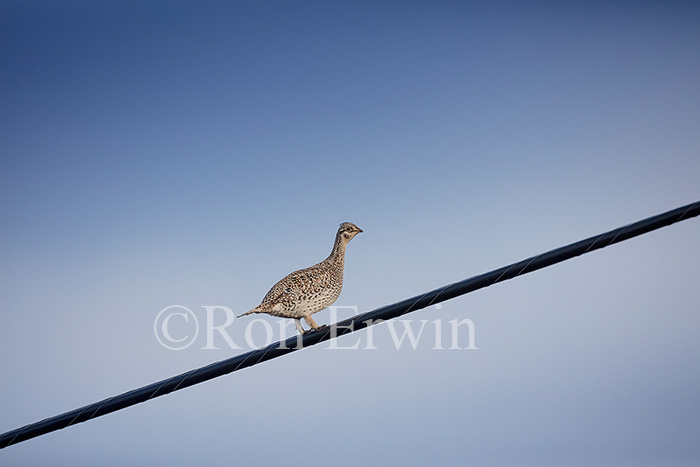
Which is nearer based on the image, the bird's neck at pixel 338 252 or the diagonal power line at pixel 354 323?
the diagonal power line at pixel 354 323

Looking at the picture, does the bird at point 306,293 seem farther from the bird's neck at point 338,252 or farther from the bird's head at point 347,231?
the bird's head at point 347,231

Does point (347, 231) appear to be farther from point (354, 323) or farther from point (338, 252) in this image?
point (354, 323)

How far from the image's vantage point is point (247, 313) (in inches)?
307

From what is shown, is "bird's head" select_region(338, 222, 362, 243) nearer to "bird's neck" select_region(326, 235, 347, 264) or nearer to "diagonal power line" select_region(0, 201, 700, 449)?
"bird's neck" select_region(326, 235, 347, 264)

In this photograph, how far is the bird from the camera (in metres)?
7.85

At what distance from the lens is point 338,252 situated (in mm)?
8641

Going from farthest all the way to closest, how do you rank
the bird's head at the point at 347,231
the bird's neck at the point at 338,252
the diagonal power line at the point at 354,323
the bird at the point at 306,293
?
the bird's head at the point at 347,231, the bird's neck at the point at 338,252, the bird at the point at 306,293, the diagonal power line at the point at 354,323

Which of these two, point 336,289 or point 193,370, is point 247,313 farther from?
point 193,370

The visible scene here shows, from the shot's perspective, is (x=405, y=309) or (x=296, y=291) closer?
(x=405, y=309)

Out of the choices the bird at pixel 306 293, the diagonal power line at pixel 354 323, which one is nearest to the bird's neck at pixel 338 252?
the bird at pixel 306 293

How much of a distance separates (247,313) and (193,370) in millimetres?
2056

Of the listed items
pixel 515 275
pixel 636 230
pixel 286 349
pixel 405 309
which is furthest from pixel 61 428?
pixel 636 230

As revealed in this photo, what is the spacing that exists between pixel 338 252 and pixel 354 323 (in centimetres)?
278

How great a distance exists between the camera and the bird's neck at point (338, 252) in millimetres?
8586
